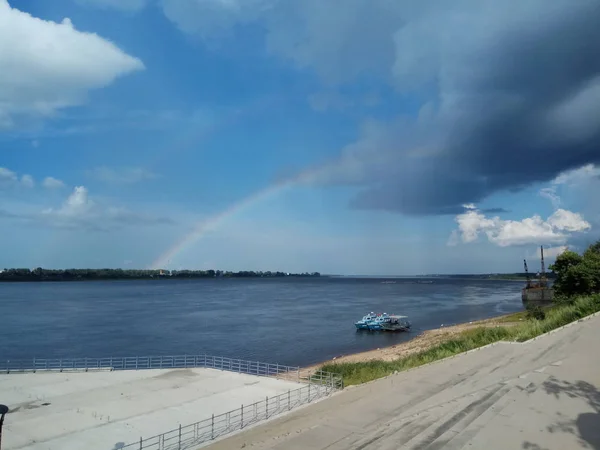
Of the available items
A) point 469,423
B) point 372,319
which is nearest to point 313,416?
point 469,423

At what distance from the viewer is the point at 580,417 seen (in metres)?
15.6

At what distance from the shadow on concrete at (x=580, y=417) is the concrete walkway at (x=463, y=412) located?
28mm

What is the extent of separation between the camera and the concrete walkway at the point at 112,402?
657 inches

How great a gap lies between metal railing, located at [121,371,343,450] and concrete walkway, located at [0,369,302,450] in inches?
30.9

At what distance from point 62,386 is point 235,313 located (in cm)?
7934

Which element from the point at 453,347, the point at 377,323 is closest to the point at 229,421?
the point at 453,347

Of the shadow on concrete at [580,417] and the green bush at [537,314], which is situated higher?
the green bush at [537,314]

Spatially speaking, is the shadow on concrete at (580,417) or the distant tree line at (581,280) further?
the distant tree line at (581,280)

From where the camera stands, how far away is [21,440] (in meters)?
16.1

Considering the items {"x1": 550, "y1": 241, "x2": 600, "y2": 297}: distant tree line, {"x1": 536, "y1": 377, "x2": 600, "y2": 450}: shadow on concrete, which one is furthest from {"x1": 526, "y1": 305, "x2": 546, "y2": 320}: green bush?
{"x1": 536, "y1": 377, "x2": 600, "y2": 450}: shadow on concrete

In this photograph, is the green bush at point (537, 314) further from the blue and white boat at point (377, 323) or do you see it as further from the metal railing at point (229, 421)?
the metal railing at point (229, 421)

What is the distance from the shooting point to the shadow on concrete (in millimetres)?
13766

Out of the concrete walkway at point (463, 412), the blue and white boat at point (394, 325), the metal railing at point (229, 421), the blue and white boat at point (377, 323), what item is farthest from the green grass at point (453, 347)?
the blue and white boat at point (377, 323)

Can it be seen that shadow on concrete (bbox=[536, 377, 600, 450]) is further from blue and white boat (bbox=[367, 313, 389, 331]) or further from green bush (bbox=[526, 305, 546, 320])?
blue and white boat (bbox=[367, 313, 389, 331])
